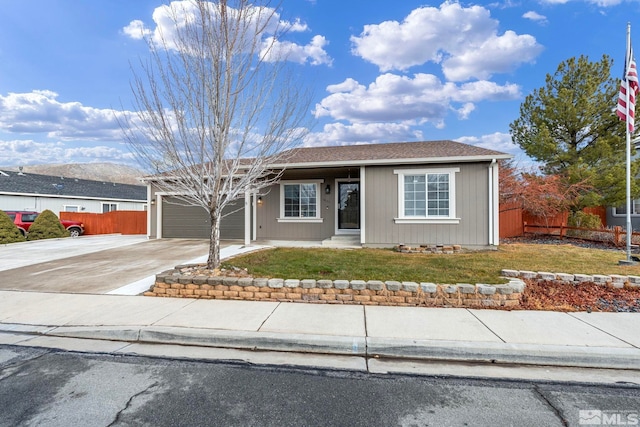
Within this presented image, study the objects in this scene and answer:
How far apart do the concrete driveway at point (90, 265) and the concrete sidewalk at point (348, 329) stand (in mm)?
1133

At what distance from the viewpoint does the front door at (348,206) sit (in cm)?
1190

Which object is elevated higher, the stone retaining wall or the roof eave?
the roof eave

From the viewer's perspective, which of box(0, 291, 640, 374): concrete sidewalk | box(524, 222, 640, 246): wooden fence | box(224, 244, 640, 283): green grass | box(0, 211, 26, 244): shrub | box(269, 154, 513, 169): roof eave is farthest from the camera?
box(0, 211, 26, 244): shrub

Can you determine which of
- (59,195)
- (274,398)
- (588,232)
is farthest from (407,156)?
(59,195)

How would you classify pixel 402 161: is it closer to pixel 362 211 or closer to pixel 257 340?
pixel 362 211

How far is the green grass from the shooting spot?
6.04 meters

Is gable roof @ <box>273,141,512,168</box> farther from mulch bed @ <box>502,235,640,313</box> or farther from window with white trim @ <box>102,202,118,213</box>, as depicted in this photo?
window with white trim @ <box>102,202,118,213</box>

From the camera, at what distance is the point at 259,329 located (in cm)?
407

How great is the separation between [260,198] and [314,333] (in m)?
9.14

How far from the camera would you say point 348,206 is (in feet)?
39.4

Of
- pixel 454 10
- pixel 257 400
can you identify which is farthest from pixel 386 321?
pixel 454 10

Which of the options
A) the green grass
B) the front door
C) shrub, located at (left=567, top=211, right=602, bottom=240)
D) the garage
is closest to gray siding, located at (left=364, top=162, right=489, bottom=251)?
the green grass

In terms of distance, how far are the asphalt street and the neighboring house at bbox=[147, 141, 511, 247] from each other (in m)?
6.26

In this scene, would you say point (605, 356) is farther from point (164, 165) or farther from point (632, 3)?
point (632, 3)
